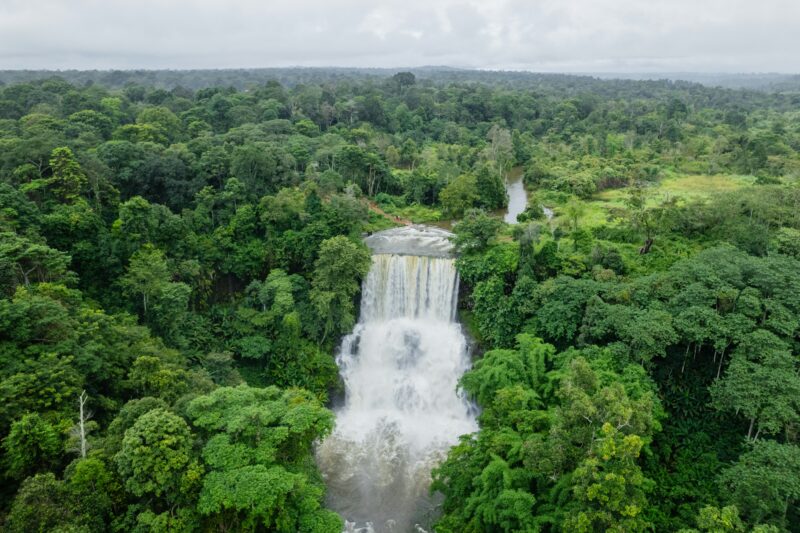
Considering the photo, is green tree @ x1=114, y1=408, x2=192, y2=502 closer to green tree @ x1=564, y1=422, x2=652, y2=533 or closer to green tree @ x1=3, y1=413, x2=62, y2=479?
green tree @ x1=3, y1=413, x2=62, y2=479

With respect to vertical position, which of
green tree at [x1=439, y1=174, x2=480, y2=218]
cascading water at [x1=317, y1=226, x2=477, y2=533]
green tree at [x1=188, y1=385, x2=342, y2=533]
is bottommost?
cascading water at [x1=317, y1=226, x2=477, y2=533]

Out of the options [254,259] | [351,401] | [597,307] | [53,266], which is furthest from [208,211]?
[597,307]

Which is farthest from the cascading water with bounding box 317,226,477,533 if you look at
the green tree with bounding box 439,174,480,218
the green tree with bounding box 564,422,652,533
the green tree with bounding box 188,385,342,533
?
the green tree with bounding box 564,422,652,533

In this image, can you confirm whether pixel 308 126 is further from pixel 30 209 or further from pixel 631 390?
pixel 631 390

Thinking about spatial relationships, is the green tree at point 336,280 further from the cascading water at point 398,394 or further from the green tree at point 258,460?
the green tree at point 258,460

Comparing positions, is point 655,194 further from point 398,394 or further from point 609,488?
point 609,488

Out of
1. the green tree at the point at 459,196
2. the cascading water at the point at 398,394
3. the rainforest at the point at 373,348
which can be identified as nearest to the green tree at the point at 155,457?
the rainforest at the point at 373,348

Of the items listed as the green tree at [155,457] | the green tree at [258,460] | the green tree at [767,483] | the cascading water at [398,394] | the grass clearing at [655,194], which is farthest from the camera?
the grass clearing at [655,194]
